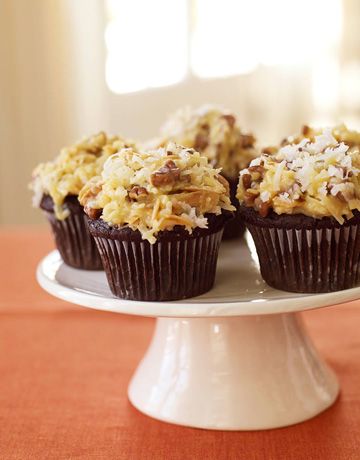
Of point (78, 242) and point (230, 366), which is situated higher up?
point (78, 242)

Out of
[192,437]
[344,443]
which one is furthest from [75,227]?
[344,443]

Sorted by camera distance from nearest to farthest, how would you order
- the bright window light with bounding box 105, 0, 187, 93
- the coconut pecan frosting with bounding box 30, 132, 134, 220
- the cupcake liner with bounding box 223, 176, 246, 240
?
the coconut pecan frosting with bounding box 30, 132, 134, 220, the cupcake liner with bounding box 223, 176, 246, 240, the bright window light with bounding box 105, 0, 187, 93

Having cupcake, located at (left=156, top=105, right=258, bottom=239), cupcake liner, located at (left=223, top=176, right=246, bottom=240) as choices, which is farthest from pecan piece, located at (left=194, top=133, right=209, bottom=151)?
cupcake liner, located at (left=223, top=176, right=246, bottom=240)

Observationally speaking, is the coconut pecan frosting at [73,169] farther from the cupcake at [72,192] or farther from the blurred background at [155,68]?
the blurred background at [155,68]

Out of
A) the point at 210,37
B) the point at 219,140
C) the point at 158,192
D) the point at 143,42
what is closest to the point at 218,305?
the point at 158,192

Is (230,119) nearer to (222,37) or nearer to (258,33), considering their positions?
(222,37)

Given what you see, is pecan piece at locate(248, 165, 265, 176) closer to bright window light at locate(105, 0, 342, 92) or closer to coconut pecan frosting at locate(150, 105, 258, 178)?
coconut pecan frosting at locate(150, 105, 258, 178)

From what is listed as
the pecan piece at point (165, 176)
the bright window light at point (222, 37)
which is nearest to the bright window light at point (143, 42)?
the bright window light at point (222, 37)
